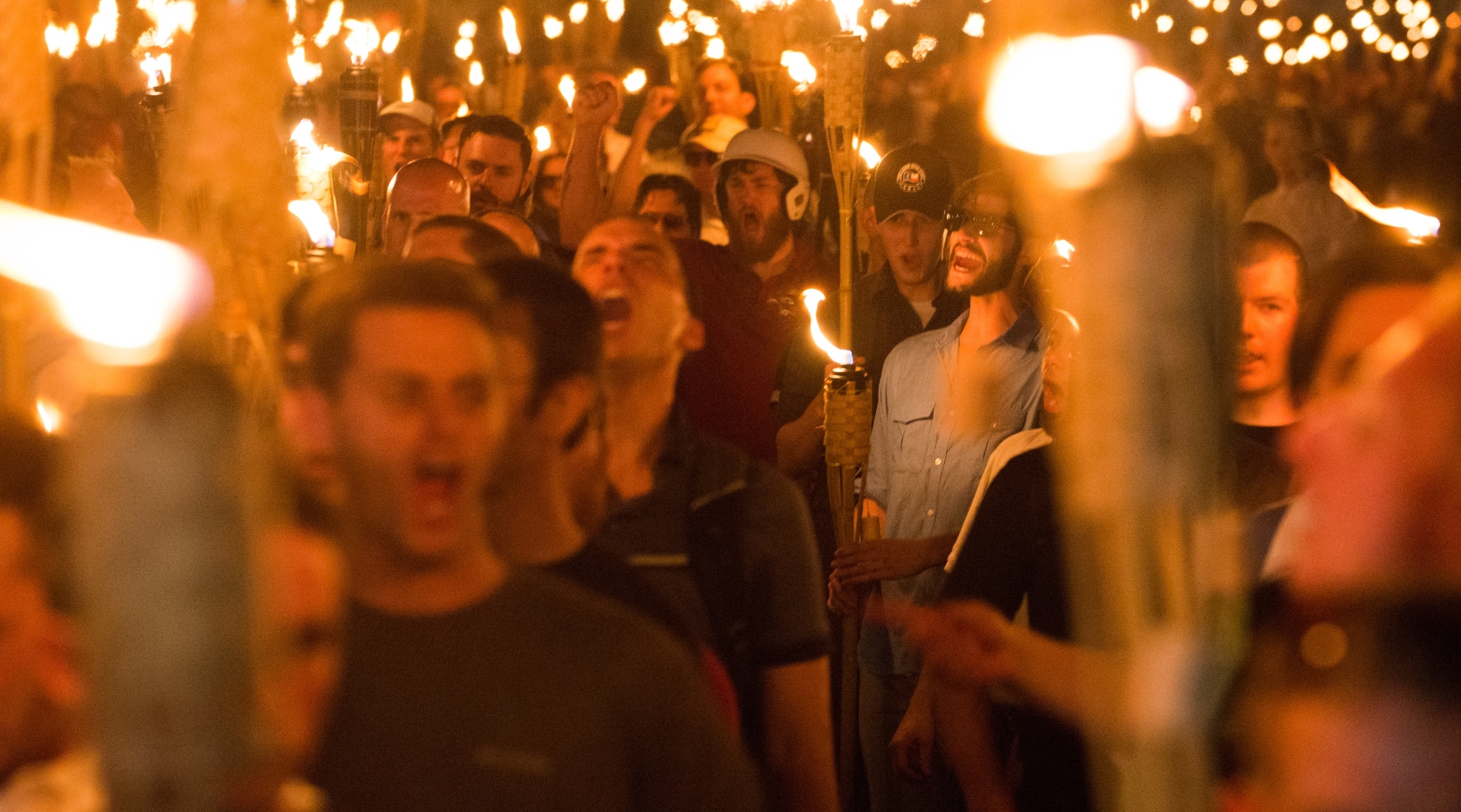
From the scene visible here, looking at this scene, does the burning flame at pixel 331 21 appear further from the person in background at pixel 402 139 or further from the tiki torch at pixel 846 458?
the tiki torch at pixel 846 458

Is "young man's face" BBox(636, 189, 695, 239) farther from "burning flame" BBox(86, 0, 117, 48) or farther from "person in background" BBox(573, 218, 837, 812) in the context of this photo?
"burning flame" BBox(86, 0, 117, 48)

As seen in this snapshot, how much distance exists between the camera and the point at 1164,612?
1090mm

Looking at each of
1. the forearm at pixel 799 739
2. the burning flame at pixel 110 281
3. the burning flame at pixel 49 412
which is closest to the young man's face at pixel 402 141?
the burning flame at pixel 49 412

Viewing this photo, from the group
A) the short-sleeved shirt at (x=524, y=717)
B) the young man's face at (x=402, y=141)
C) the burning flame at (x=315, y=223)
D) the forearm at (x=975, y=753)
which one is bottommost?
the forearm at (x=975, y=753)

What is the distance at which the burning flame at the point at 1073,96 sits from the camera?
1.10 m

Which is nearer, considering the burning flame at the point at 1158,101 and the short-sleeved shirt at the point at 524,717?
the burning flame at the point at 1158,101

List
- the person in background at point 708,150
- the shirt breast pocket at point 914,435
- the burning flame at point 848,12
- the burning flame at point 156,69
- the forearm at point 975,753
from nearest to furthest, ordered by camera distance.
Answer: the forearm at point 975,753
the burning flame at point 848,12
the shirt breast pocket at point 914,435
the burning flame at point 156,69
the person in background at point 708,150

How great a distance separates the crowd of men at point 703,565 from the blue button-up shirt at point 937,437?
1 cm

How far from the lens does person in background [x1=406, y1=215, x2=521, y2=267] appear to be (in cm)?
301

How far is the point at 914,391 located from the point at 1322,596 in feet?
9.89

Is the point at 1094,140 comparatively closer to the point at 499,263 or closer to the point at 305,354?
the point at 305,354

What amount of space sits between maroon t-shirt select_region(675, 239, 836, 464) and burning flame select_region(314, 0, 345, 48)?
9.41 feet

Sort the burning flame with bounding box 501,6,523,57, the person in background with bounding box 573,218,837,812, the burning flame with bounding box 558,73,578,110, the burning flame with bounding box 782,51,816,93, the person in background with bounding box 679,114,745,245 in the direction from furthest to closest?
the burning flame with bounding box 558,73,578,110 → the burning flame with bounding box 501,6,523,57 → the burning flame with bounding box 782,51,816,93 → the person in background with bounding box 679,114,745,245 → the person in background with bounding box 573,218,837,812

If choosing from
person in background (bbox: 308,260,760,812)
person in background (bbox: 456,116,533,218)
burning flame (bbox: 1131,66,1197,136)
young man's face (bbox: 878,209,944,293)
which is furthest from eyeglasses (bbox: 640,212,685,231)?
burning flame (bbox: 1131,66,1197,136)
